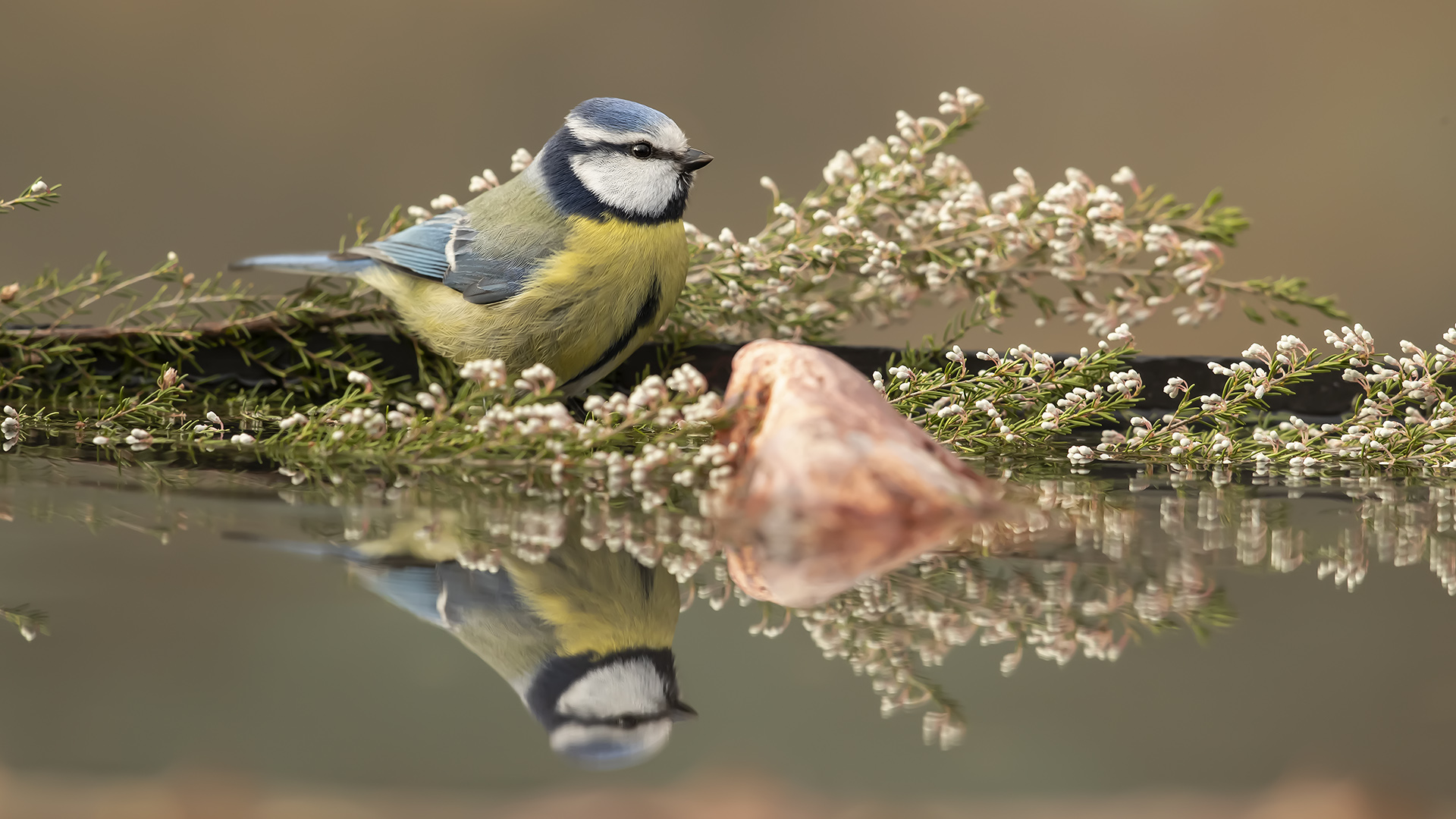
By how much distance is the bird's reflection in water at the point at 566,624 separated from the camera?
612 millimetres

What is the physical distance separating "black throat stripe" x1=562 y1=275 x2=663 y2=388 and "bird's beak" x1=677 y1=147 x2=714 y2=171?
13cm

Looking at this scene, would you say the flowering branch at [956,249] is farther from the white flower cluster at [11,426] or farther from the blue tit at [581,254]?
the white flower cluster at [11,426]

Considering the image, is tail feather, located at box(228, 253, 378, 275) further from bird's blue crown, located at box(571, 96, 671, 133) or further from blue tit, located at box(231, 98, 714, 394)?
bird's blue crown, located at box(571, 96, 671, 133)

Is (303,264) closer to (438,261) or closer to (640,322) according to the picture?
(438,261)

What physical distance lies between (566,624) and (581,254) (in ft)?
1.83

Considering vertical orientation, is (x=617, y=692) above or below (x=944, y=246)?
below

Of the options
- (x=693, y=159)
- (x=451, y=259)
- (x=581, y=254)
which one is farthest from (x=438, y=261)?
(x=693, y=159)

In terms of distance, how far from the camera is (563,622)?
0.72 meters

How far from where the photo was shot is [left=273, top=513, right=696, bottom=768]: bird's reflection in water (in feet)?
2.01

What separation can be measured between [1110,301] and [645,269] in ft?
2.08

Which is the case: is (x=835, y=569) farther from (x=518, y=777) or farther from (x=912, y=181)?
(x=912, y=181)

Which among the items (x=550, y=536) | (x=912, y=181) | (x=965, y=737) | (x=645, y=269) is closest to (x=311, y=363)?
(x=645, y=269)

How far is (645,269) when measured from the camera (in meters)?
1.20

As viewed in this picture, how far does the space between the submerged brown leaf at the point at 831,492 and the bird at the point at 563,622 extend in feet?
0.31
